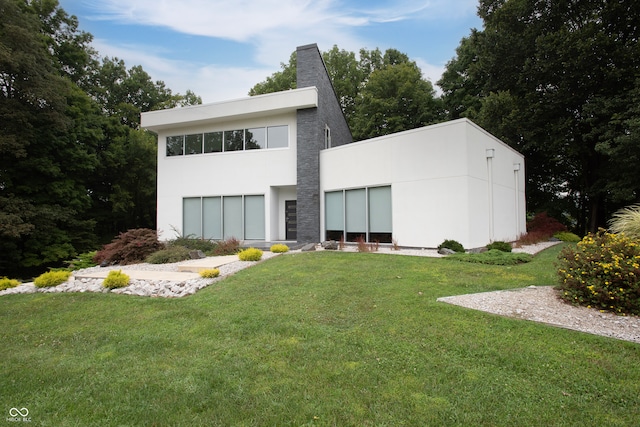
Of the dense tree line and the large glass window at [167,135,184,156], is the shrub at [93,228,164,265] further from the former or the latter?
the dense tree line

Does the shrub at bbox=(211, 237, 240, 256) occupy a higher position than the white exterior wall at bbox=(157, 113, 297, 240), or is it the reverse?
the white exterior wall at bbox=(157, 113, 297, 240)

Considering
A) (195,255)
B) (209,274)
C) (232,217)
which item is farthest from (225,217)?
(209,274)

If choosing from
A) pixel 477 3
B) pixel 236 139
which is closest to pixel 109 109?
pixel 236 139

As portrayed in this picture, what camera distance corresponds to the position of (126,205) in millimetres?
24656

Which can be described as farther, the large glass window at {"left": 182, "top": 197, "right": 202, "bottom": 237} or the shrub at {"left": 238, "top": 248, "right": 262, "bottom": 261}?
the large glass window at {"left": 182, "top": 197, "right": 202, "bottom": 237}

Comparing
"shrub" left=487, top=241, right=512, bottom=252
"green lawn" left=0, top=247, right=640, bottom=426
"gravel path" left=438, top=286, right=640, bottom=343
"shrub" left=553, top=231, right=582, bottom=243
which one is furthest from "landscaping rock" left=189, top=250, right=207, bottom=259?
"shrub" left=553, top=231, right=582, bottom=243

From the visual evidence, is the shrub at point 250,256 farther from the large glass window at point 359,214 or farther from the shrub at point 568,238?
the shrub at point 568,238

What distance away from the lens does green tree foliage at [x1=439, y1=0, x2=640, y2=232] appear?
48.7 feet

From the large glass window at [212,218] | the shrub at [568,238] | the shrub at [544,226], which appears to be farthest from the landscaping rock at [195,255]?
the shrub at [568,238]

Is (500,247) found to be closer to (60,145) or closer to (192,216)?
(192,216)

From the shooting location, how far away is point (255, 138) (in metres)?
14.7

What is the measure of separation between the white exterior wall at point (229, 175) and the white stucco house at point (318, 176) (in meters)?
0.05

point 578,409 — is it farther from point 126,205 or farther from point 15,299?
point 126,205

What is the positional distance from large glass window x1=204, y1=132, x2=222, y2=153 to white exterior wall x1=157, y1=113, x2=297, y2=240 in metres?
0.23
